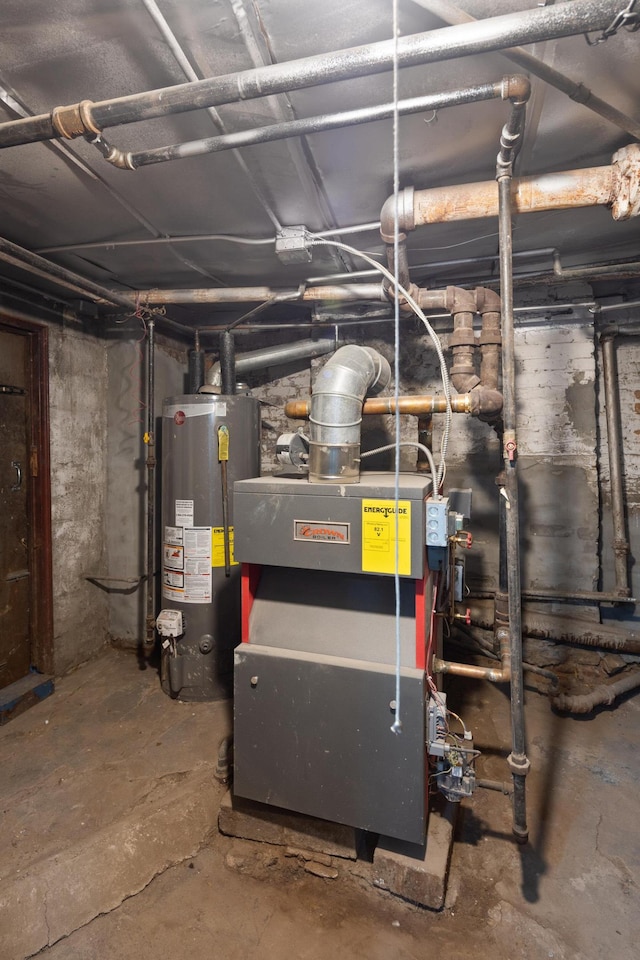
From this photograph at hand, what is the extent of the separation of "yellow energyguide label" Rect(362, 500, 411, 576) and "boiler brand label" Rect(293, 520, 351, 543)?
60 mm

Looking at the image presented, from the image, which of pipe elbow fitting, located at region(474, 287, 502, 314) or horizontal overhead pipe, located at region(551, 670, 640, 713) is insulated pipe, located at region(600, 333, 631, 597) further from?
pipe elbow fitting, located at region(474, 287, 502, 314)

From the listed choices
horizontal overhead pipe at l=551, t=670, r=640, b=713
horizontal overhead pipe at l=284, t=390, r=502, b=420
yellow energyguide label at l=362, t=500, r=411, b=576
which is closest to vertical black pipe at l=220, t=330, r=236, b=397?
horizontal overhead pipe at l=284, t=390, r=502, b=420

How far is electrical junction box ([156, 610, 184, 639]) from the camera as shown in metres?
2.41

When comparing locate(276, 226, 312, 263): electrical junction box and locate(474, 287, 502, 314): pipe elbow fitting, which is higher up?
locate(276, 226, 312, 263): electrical junction box

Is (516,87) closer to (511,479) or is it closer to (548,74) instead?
(548,74)

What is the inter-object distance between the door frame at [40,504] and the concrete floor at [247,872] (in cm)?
56

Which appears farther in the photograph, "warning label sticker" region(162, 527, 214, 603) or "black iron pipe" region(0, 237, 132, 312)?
"warning label sticker" region(162, 527, 214, 603)

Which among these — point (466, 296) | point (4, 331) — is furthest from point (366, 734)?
point (4, 331)

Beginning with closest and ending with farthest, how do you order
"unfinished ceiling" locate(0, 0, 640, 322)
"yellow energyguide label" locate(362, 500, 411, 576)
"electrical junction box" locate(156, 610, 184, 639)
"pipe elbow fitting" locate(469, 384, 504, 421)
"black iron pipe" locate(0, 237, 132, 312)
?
"unfinished ceiling" locate(0, 0, 640, 322) → "yellow energyguide label" locate(362, 500, 411, 576) → "pipe elbow fitting" locate(469, 384, 504, 421) → "black iron pipe" locate(0, 237, 132, 312) → "electrical junction box" locate(156, 610, 184, 639)

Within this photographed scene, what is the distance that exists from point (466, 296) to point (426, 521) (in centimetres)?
116

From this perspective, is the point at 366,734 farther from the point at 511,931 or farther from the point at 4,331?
the point at 4,331

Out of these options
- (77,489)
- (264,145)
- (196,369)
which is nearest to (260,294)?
(196,369)

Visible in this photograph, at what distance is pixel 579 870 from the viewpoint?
1480 millimetres

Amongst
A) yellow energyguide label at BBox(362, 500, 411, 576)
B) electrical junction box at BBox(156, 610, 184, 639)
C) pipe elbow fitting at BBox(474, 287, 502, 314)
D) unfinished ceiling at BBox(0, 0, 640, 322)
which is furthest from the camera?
electrical junction box at BBox(156, 610, 184, 639)
